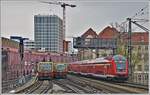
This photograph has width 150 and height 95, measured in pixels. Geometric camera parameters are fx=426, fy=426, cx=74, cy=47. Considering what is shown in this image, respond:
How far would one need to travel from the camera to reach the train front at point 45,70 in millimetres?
7611

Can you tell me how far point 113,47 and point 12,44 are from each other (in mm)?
1712

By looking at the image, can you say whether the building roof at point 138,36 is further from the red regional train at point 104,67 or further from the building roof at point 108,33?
the red regional train at point 104,67

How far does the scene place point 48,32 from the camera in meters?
6.89

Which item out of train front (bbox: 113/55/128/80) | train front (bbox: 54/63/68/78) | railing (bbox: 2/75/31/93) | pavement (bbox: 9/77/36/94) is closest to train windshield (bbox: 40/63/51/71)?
train front (bbox: 54/63/68/78)

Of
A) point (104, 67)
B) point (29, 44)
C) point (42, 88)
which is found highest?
point (29, 44)

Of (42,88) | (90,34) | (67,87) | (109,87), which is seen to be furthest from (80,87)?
(90,34)

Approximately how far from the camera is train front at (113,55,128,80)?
24.6ft

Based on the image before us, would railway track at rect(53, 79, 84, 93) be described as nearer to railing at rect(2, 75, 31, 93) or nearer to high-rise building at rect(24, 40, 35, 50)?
railing at rect(2, 75, 31, 93)

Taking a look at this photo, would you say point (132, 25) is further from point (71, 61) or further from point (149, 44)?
point (71, 61)

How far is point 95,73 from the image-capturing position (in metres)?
7.80

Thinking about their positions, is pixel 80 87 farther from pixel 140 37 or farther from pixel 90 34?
pixel 140 37

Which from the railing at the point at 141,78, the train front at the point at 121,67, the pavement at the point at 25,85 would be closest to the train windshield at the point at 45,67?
the pavement at the point at 25,85

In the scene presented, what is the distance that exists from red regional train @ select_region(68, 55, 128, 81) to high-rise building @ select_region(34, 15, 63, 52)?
0.58 meters

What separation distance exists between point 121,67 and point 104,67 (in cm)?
37
